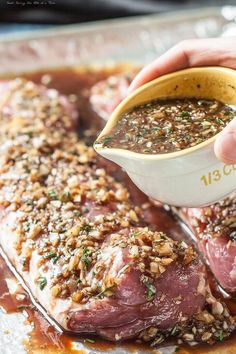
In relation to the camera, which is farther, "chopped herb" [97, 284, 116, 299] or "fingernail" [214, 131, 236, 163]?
"chopped herb" [97, 284, 116, 299]

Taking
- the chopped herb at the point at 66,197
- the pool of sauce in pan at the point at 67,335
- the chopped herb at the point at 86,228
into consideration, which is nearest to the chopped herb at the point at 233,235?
the pool of sauce in pan at the point at 67,335

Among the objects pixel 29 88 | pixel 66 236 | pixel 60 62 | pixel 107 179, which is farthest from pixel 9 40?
pixel 66 236

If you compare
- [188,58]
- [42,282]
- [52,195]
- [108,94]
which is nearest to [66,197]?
[52,195]

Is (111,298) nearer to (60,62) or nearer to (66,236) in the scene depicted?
(66,236)

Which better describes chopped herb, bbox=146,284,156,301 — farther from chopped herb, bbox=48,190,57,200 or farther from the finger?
the finger

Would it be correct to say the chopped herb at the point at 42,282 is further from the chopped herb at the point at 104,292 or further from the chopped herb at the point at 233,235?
the chopped herb at the point at 233,235

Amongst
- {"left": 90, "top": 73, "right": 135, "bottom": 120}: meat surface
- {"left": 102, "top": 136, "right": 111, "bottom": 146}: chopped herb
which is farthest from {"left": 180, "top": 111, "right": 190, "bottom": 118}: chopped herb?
{"left": 90, "top": 73, "right": 135, "bottom": 120}: meat surface
